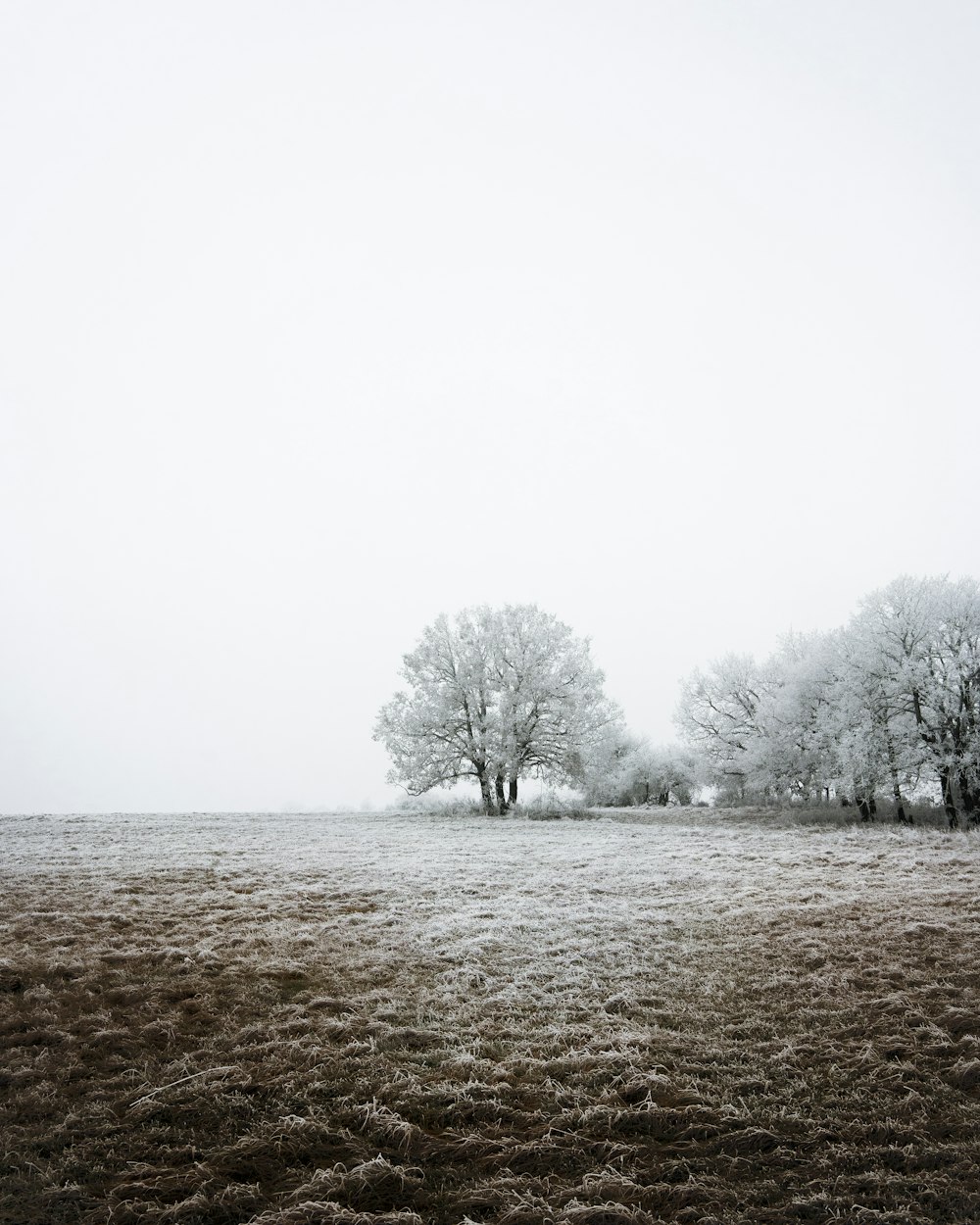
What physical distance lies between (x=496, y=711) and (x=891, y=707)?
2167 centimetres

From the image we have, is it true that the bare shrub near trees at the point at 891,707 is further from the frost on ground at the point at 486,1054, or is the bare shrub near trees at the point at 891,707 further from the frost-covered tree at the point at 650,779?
the frost on ground at the point at 486,1054

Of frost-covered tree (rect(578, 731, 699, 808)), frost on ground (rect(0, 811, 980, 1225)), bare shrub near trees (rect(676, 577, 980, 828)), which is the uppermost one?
bare shrub near trees (rect(676, 577, 980, 828))

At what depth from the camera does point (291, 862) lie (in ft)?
60.4

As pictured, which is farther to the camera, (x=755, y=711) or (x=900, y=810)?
(x=755, y=711)

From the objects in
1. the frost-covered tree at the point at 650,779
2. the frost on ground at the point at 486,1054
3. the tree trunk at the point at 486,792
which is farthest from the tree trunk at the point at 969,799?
the frost-covered tree at the point at 650,779

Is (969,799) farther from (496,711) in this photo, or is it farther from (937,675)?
(496,711)

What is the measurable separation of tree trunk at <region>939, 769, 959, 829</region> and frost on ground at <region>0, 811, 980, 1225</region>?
17.1 meters

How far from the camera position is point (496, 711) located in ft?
131

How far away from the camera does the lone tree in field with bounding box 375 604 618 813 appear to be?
128ft

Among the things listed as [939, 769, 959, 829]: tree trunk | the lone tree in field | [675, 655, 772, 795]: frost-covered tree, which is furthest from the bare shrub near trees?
the lone tree in field

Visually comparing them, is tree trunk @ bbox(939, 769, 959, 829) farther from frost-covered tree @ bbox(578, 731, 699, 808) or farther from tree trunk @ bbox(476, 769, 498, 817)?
frost-covered tree @ bbox(578, 731, 699, 808)

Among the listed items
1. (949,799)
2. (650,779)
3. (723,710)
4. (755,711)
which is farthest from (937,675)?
(650,779)

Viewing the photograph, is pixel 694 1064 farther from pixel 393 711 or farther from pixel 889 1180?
pixel 393 711

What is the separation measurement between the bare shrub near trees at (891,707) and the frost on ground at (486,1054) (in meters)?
17.2
